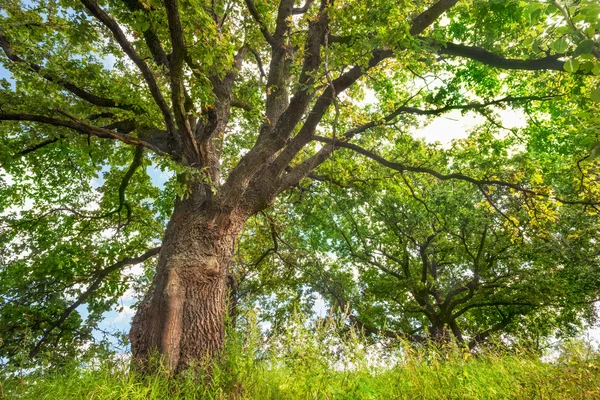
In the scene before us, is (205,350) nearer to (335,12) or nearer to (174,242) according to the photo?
(174,242)

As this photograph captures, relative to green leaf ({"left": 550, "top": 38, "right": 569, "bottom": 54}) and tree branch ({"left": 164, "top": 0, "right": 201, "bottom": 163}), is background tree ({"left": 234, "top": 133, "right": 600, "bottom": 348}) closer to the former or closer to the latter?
tree branch ({"left": 164, "top": 0, "right": 201, "bottom": 163})

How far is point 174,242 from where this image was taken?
5848 millimetres

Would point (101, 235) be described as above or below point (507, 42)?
below

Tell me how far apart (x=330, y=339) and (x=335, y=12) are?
15.5ft

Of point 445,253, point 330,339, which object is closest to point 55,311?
point 330,339

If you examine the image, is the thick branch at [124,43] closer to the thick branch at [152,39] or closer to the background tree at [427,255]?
the thick branch at [152,39]

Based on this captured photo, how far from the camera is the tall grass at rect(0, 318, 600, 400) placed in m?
2.94

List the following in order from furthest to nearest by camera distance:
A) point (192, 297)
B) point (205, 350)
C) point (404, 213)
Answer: point (404, 213), point (192, 297), point (205, 350)

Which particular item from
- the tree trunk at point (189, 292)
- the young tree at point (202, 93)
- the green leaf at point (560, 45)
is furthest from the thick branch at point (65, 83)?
the green leaf at point (560, 45)

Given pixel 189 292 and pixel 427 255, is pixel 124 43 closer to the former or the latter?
pixel 189 292

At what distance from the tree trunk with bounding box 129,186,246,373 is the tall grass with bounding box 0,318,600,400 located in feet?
1.44

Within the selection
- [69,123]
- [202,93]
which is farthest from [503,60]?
[69,123]

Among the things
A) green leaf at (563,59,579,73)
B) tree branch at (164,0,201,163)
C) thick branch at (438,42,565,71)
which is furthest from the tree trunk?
thick branch at (438,42,565,71)

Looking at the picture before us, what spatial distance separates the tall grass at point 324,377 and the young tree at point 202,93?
2.65 ft
